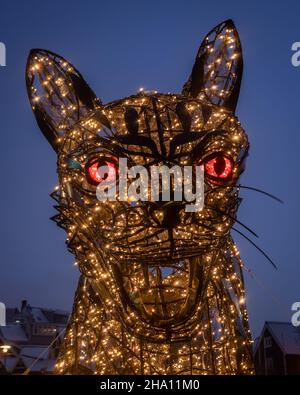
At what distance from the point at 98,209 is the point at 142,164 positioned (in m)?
0.47

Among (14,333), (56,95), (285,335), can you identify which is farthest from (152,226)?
(14,333)

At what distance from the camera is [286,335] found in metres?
17.0

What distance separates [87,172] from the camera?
11.7 ft

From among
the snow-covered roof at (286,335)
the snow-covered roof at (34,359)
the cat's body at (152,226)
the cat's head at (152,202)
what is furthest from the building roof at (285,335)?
the cat's head at (152,202)

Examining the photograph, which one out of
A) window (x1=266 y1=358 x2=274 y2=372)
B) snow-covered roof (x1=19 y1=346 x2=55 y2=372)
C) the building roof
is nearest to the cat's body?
snow-covered roof (x1=19 y1=346 x2=55 y2=372)

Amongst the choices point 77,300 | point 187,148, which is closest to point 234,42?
point 187,148

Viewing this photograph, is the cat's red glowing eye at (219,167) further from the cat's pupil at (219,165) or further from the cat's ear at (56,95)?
the cat's ear at (56,95)

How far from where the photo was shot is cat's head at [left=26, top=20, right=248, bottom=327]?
3.36m

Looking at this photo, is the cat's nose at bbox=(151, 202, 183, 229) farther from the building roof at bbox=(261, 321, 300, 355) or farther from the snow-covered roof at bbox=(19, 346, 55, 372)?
the building roof at bbox=(261, 321, 300, 355)

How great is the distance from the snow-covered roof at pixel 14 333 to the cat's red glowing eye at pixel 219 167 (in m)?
21.0

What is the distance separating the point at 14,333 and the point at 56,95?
71.1 ft

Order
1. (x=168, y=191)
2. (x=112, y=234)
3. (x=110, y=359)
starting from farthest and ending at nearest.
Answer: (x=110, y=359) → (x=112, y=234) → (x=168, y=191)

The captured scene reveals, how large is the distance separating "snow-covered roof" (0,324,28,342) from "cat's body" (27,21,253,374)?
19973 mm

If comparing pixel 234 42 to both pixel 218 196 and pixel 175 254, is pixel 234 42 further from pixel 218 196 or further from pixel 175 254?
pixel 175 254
